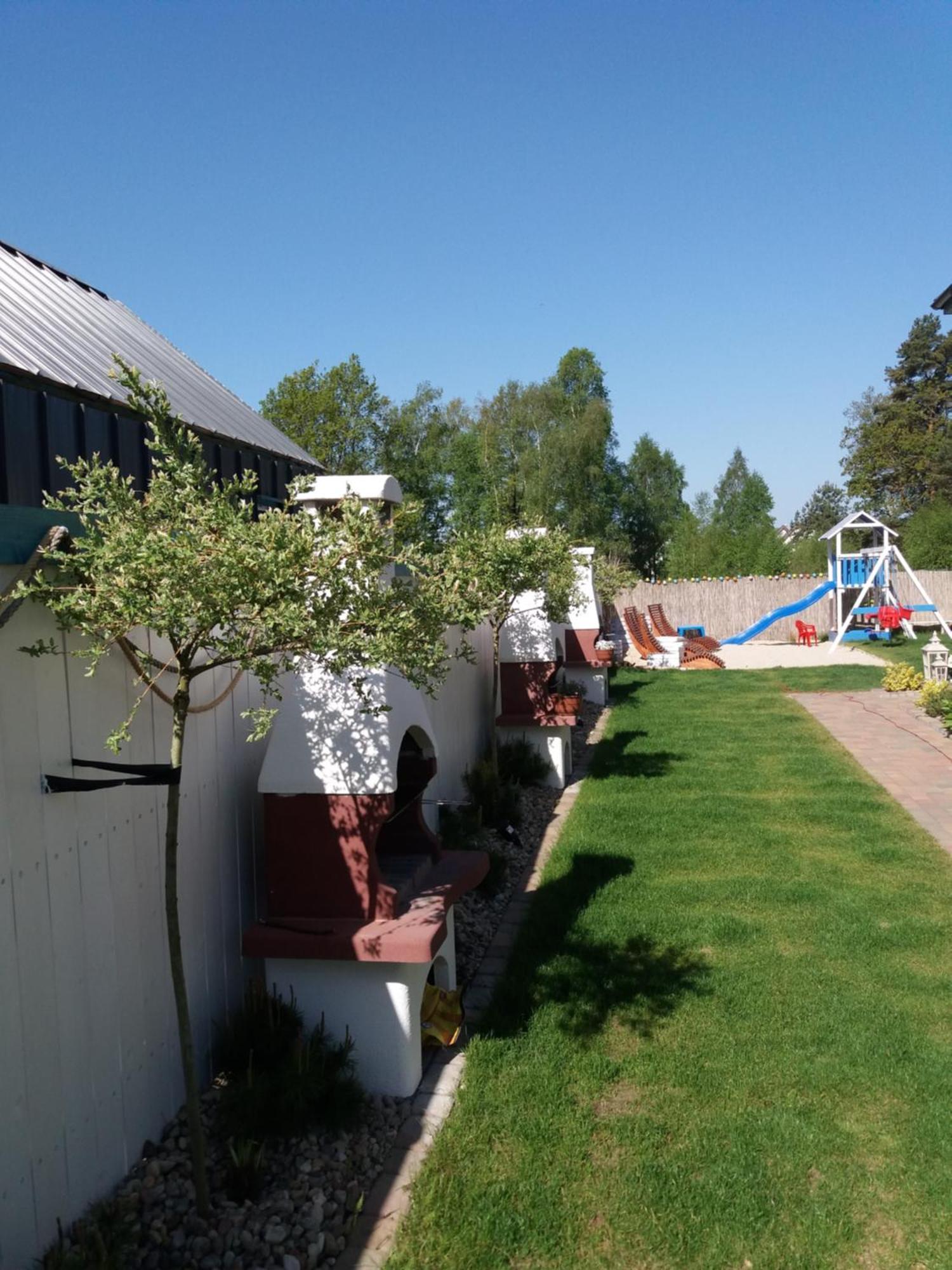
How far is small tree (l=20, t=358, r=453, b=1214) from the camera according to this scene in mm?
2404

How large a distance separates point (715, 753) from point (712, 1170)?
7.63 m

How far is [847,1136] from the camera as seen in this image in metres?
3.42

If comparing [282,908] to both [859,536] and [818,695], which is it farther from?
[859,536]

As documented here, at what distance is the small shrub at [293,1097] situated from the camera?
3.31 meters

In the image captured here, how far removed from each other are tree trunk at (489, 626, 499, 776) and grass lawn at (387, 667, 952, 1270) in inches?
64.5

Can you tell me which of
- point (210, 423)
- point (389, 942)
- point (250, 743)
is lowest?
point (389, 942)

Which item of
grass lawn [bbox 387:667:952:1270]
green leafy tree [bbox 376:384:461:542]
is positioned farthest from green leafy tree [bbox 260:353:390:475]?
grass lawn [bbox 387:667:952:1270]

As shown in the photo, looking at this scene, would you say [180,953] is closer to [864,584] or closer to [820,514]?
[864,584]

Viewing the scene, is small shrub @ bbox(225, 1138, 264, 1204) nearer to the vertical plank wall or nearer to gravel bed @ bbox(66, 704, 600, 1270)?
gravel bed @ bbox(66, 704, 600, 1270)

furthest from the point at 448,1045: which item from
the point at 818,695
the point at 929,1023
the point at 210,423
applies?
the point at 818,695

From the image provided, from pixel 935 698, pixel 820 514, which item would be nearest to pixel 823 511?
pixel 820 514

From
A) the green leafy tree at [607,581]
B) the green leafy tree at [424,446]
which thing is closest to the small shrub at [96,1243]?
the green leafy tree at [607,581]

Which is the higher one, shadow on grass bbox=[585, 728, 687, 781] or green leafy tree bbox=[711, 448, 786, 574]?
green leafy tree bbox=[711, 448, 786, 574]

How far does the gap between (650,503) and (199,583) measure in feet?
161
